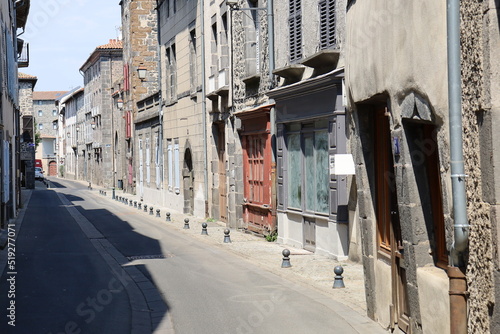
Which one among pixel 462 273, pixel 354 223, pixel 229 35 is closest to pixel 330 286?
pixel 354 223

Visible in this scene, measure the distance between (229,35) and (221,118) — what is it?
Result: 2540 millimetres

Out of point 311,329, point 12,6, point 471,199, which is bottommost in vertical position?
point 311,329

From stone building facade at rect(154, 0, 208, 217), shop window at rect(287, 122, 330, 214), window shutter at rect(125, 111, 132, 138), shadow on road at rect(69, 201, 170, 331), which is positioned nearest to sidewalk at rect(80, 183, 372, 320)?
shop window at rect(287, 122, 330, 214)

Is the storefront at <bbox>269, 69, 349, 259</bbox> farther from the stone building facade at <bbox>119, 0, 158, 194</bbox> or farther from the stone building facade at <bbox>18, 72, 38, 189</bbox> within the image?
the stone building facade at <bbox>18, 72, 38, 189</bbox>

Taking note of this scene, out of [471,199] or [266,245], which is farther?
[266,245]

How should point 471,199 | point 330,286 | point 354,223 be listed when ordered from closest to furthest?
point 471,199 → point 330,286 → point 354,223

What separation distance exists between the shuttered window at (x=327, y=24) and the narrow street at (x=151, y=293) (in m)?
4.52

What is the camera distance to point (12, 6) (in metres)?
28.6

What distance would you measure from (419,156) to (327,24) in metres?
7.92

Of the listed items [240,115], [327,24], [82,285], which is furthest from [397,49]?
[240,115]

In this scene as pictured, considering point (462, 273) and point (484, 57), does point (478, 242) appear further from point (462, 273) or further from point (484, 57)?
point (484, 57)

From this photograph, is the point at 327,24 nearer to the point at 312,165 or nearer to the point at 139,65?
the point at 312,165

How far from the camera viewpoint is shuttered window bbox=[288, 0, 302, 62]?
53.4 ft

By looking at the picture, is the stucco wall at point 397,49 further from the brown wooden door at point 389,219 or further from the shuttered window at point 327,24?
the shuttered window at point 327,24
